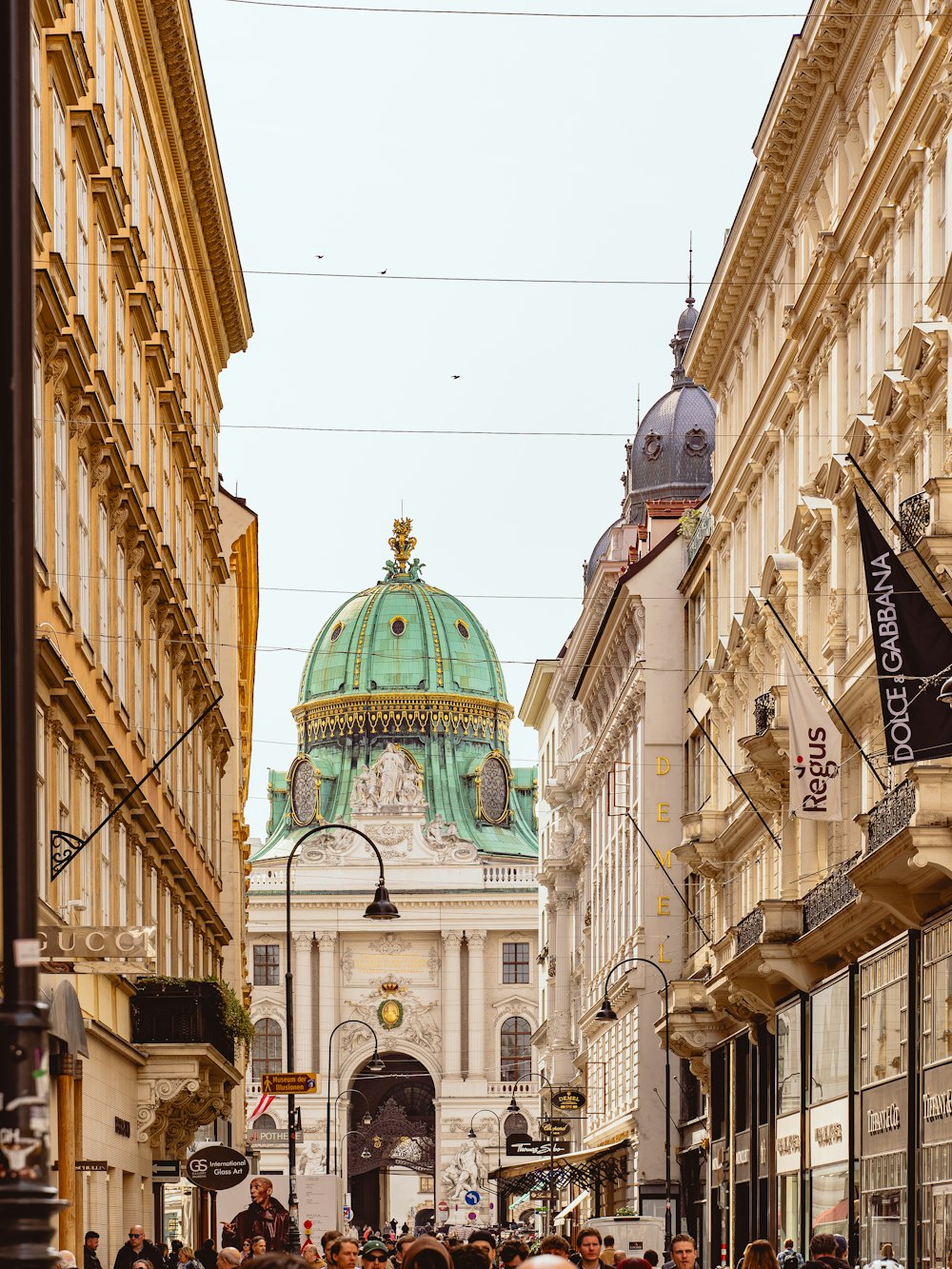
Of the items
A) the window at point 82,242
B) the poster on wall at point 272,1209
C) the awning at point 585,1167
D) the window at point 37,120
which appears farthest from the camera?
the awning at point 585,1167

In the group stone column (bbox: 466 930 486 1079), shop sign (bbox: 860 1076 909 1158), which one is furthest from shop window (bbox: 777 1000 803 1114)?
stone column (bbox: 466 930 486 1079)

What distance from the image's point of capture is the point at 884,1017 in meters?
35.9

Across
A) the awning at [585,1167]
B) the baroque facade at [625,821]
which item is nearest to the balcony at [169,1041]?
the baroque facade at [625,821]

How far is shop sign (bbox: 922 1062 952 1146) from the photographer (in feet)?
104

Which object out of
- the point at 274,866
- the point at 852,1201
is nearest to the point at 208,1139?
the point at 852,1201

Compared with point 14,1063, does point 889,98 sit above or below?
above

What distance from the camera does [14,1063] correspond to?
733cm

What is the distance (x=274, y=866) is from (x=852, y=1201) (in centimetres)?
9815

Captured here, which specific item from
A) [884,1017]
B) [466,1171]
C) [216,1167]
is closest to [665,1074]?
[884,1017]

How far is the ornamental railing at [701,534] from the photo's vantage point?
61.1m

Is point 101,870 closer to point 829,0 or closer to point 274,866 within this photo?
point 829,0

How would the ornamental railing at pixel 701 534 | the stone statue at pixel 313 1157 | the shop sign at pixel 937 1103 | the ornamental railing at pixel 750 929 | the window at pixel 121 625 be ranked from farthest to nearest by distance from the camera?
the stone statue at pixel 313 1157 → the ornamental railing at pixel 701 534 → the ornamental railing at pixel 750 929 → the window at pixel 121 625 → the shop sign at pixel 937 1103

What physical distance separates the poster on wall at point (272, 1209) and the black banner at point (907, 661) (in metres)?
9.09

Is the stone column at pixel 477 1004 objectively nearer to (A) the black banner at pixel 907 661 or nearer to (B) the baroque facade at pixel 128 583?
(B) the baroque facade at pixel 128 583
